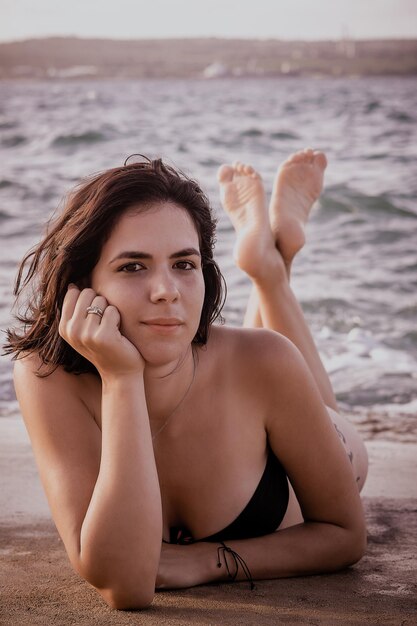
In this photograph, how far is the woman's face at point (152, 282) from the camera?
2160mm

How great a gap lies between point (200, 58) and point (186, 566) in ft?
109

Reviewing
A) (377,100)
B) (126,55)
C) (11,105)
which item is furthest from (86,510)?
(126,55)

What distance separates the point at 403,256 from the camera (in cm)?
891

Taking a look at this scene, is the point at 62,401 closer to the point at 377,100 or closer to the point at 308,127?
the point at 308,127

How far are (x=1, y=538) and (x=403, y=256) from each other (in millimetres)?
6865

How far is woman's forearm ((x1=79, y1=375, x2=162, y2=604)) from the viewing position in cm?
206

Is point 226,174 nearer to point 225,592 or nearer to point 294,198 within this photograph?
point 294,198

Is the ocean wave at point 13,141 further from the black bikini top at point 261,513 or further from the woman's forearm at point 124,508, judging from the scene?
the woman's forearm at point 124,508

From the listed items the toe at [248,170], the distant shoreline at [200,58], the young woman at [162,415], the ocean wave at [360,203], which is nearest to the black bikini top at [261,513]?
the young woman at [162,415]

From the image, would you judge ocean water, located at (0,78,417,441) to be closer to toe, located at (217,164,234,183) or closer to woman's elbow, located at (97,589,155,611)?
toe, located at (217,164,234,183)

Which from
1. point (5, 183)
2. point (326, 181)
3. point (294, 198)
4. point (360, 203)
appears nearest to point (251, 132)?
point (326, 181)

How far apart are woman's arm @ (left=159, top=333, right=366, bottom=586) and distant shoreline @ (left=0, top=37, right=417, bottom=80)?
1024 inches

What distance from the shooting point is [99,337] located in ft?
6.82

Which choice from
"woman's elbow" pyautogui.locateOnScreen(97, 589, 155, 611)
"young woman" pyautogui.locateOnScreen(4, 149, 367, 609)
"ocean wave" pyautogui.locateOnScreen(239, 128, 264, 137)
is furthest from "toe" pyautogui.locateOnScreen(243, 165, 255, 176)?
"ocean wave" pyautogui.locateOnScreen(239, 128, 264, 137)
